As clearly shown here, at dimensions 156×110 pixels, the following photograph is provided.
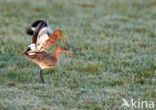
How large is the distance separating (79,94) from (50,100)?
80 cm

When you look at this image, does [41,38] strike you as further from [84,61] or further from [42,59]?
[84,61]

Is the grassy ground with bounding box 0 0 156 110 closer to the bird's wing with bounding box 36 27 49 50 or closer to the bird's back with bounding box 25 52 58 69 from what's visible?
the bird's back with bounding box 25 52 58 69

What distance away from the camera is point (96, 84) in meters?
8.27

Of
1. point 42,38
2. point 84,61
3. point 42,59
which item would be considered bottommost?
point 84,61

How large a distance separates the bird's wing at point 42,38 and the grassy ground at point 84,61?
88cm

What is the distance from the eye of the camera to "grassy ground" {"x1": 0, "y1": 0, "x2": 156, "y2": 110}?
7238mm

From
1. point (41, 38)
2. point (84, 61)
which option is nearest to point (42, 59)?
point (41, 38)

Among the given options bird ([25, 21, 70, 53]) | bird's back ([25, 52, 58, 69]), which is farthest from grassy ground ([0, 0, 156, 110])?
bird ([25, 21, 70, 53])

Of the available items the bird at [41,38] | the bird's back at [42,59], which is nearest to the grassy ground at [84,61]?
the bird's back at [42,59]

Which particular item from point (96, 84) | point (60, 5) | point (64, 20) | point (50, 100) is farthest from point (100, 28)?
point (50, 100)

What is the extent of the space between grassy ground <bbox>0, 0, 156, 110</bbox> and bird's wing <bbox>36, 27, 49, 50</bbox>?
0.88 metres

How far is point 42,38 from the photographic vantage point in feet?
26.9

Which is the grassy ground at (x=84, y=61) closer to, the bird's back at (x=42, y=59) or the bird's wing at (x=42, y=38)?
the bird's back at (x=42, y=59)

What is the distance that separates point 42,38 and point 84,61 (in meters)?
2.22
